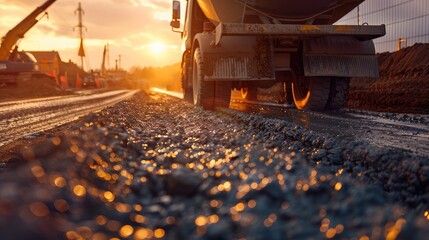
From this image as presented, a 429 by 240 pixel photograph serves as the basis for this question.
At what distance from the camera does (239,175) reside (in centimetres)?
161

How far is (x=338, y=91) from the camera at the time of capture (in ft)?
20.7

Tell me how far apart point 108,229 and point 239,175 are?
75cm

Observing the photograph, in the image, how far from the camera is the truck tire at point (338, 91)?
6.31 m

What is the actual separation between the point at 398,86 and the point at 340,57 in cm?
605

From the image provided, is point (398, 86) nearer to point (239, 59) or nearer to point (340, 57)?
point (340, 57)

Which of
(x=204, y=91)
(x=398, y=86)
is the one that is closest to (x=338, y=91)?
(x=204, y=91)

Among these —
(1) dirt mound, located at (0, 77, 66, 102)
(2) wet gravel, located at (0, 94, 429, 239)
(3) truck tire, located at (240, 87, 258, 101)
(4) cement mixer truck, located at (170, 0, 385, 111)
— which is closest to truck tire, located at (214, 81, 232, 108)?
(4) cement mixer truck, located at (170, 0, 385, 111)

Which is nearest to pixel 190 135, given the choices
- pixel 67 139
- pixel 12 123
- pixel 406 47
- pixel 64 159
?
pixel 67 139

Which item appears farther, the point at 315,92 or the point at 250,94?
the point at 250,94

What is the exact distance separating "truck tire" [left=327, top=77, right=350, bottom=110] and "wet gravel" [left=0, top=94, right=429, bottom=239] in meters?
4.38

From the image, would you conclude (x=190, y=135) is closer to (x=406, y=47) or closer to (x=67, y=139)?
(x=67, y=139)

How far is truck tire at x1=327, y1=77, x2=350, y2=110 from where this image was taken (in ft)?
20.7

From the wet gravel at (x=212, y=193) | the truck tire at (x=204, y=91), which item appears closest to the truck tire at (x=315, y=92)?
the truck tire at (x=204, y=91)

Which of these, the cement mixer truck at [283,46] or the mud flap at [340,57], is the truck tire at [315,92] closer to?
the cement mixer truck at [283,46]
